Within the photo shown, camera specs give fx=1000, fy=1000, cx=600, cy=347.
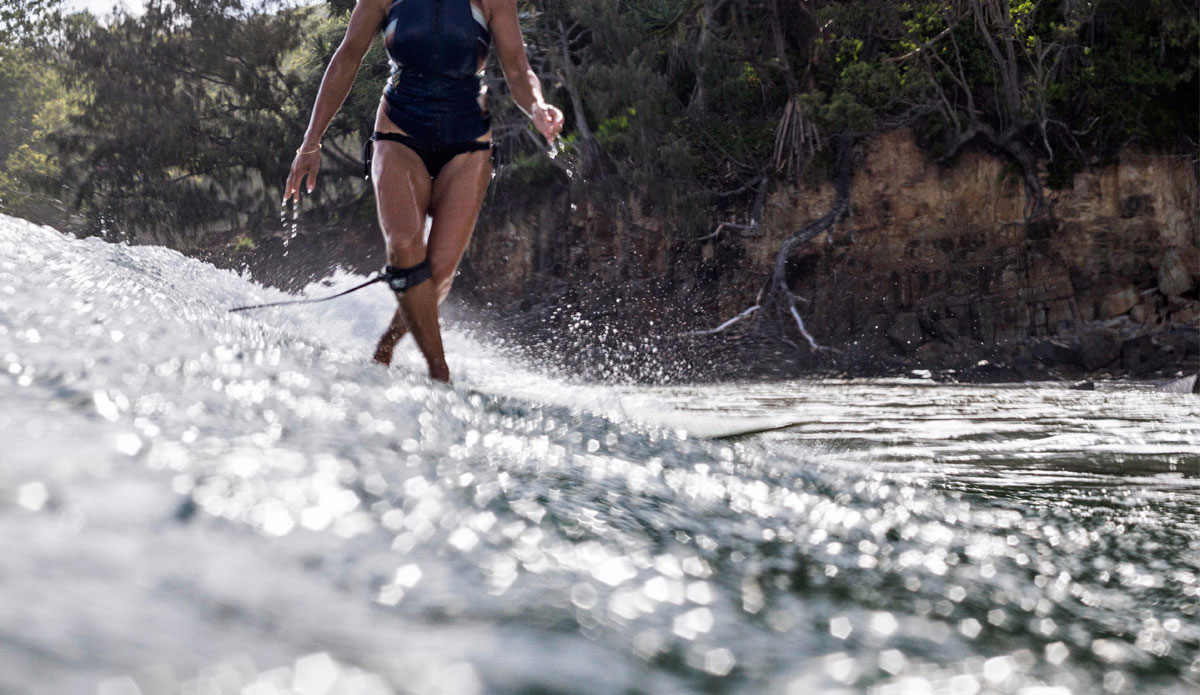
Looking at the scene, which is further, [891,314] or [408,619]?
[891,314]

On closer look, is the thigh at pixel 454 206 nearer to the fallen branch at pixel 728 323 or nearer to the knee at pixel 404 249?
the knee at pixel 404 249

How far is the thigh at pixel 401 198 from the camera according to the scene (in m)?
2.90

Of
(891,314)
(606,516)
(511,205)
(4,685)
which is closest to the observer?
(4,685)

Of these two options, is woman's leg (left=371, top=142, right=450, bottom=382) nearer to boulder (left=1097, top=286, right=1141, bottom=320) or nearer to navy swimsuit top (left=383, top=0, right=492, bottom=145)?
navy swimsuit top (left=383, top=0, right=492, bottom=145)

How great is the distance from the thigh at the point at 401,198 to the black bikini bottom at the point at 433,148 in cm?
2

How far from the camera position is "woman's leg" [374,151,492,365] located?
312 cm

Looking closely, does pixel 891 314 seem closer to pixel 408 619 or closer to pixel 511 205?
pixel 511 205

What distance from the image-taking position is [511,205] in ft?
54.6

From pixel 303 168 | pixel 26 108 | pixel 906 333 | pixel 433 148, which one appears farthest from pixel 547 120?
pixel 26 108

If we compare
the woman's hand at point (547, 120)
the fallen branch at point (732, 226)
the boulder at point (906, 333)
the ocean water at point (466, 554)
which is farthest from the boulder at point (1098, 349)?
the ocean water at point (466, 554)

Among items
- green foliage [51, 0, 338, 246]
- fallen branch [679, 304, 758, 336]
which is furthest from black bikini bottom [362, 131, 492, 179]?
green foliage [51, 0, 338, 246]

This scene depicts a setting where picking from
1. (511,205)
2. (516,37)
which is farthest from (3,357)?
(511,205)

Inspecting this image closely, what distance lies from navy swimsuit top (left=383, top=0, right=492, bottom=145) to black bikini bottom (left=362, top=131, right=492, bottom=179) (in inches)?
0.7

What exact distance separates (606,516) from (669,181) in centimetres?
1308
